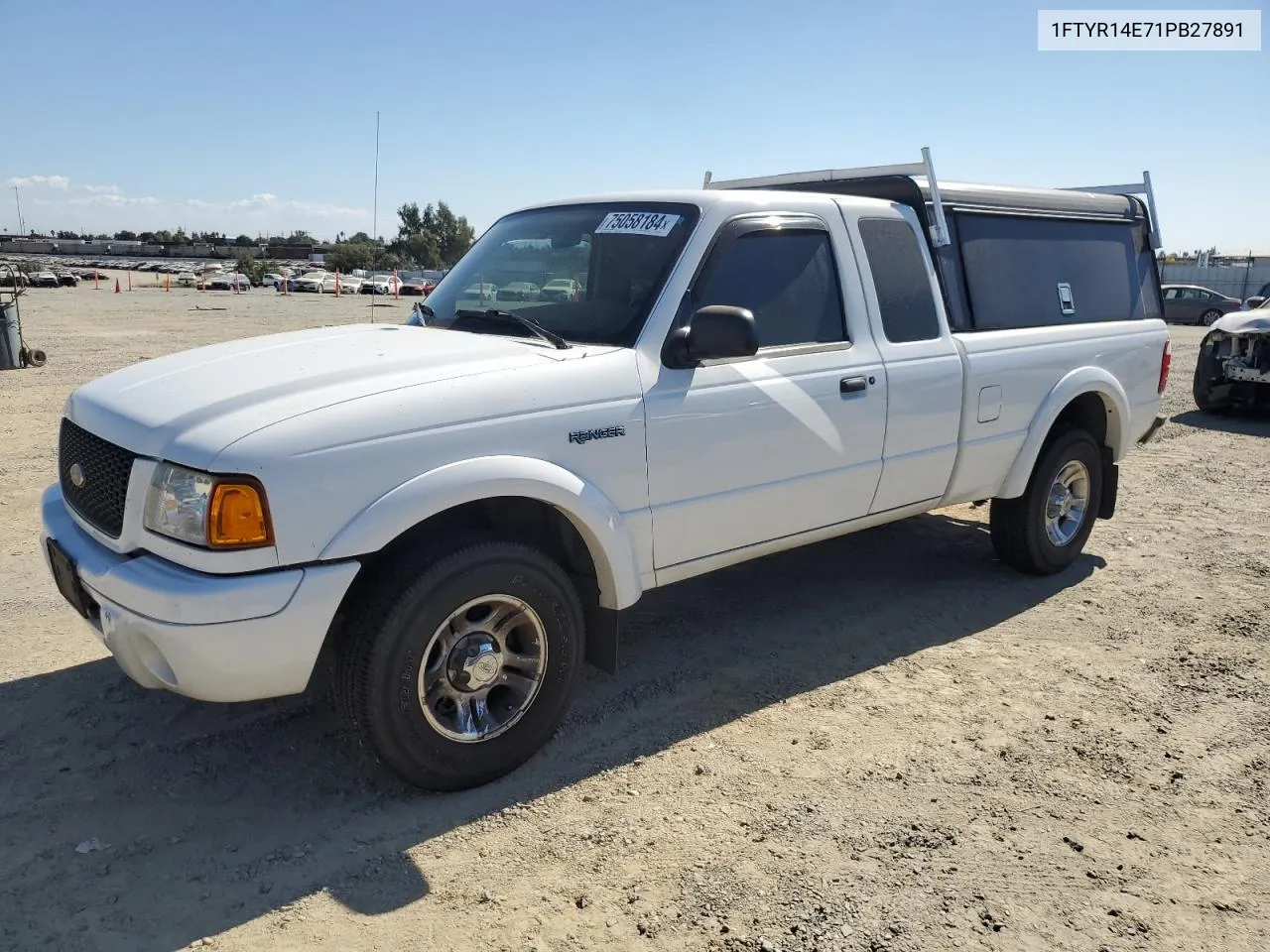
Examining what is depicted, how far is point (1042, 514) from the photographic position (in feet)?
17.9

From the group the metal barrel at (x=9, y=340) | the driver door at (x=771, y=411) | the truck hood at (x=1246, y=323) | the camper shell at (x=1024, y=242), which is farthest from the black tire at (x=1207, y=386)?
the metal barrel at (x=9, y=340)

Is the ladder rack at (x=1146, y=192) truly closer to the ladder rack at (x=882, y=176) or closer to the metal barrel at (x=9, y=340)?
the ladder rack at (x=882, y=176)

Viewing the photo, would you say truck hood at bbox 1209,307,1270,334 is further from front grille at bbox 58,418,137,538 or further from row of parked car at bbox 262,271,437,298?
row of parked car at bbox 262,271,437,298

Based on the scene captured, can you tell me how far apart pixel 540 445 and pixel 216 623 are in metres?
1.14

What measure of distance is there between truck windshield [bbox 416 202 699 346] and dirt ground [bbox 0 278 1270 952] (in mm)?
1592

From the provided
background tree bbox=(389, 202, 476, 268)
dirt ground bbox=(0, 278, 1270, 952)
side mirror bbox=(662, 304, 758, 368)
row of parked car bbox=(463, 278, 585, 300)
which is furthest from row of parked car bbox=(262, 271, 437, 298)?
side mirror bbox=(662, 304, 758, 368)

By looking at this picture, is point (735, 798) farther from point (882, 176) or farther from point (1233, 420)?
point (1233, 420)

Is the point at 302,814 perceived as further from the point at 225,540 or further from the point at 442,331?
the point at 442,331

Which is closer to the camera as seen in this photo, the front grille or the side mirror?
the front grille

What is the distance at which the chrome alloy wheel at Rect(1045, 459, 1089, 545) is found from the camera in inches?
221

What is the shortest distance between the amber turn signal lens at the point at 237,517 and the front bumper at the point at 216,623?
0.36 ft

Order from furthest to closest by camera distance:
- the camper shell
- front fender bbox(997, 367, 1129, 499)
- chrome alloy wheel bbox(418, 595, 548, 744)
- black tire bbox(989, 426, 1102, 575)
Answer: black tire bbox(989, 426, 1102, 575)
front fender bbox(997, 367, 1129, 499)
the camper shell
chrome alloy wheel bbox(418, 595, 548, 744)

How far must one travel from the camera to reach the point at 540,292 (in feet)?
13.1

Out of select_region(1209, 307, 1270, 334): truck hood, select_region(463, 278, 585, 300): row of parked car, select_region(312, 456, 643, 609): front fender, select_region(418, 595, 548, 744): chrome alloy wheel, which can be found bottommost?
select_region(418, 595, 548, 744): chrome alloy wheel
